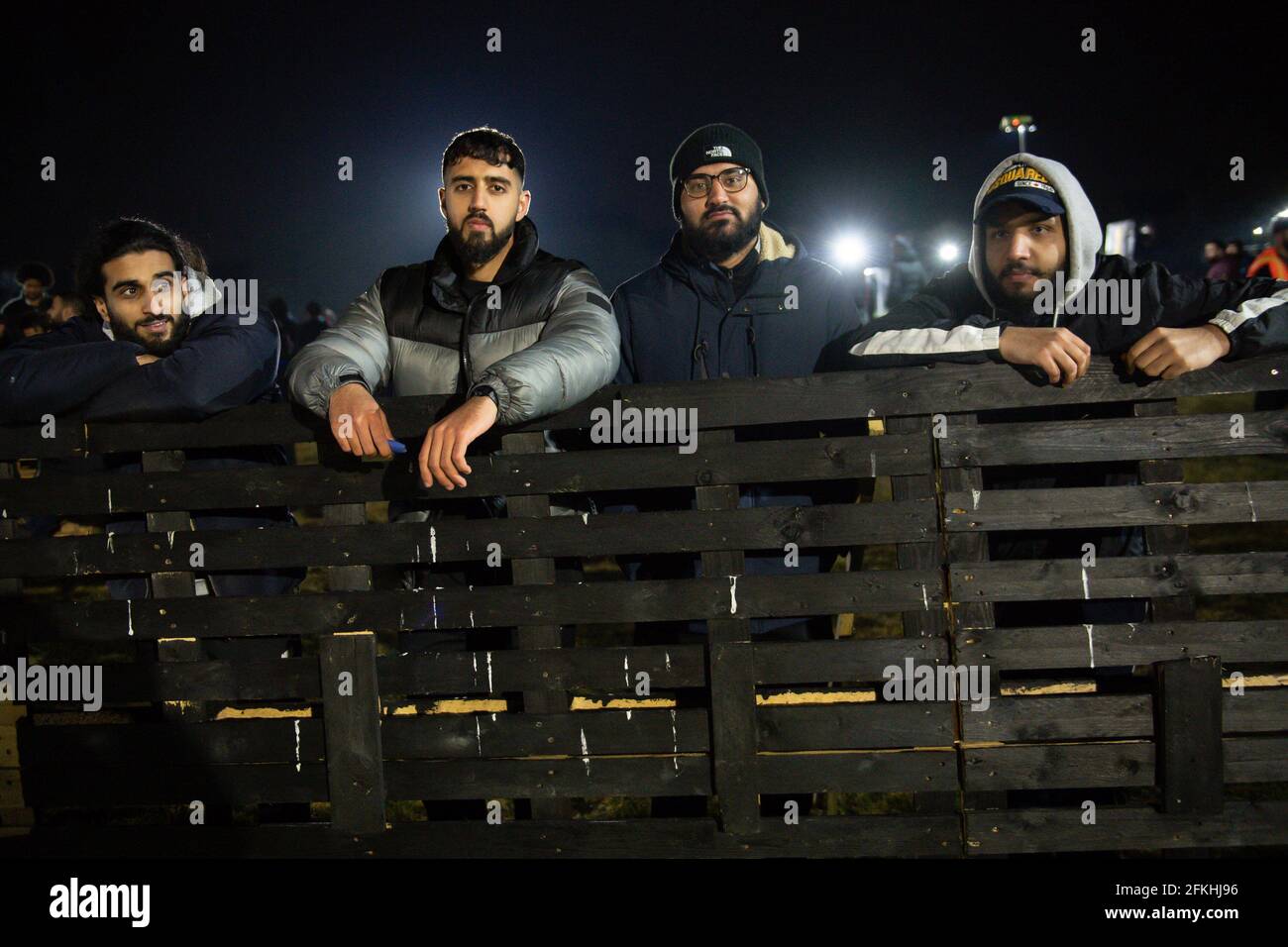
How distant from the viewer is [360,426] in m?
3.32

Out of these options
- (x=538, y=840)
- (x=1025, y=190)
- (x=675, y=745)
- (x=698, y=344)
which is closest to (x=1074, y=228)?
(x=1025, y=190)

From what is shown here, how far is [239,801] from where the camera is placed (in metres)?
3.72

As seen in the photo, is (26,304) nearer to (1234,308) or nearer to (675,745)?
(675,745)

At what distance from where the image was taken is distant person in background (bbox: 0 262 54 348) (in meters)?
11.0

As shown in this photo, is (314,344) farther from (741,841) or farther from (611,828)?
(741,841)

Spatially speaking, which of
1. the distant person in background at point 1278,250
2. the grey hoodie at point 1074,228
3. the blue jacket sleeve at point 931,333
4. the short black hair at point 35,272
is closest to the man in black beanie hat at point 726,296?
the blue jacket sleeve at point 931,333

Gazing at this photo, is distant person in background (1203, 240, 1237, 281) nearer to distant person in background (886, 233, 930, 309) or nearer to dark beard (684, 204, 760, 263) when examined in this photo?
dark beard (684, 204, 760, 263)

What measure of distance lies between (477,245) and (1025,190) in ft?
7.34

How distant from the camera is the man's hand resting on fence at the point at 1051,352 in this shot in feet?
10.7

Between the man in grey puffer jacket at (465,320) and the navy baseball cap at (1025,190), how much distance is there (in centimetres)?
167

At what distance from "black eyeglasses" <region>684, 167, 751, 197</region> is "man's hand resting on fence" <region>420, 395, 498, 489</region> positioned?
149 cm

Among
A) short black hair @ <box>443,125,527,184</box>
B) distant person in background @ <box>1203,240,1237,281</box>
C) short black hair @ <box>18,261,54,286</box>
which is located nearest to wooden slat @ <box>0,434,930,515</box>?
short black hair @ <box>443,125,527,184</box>
